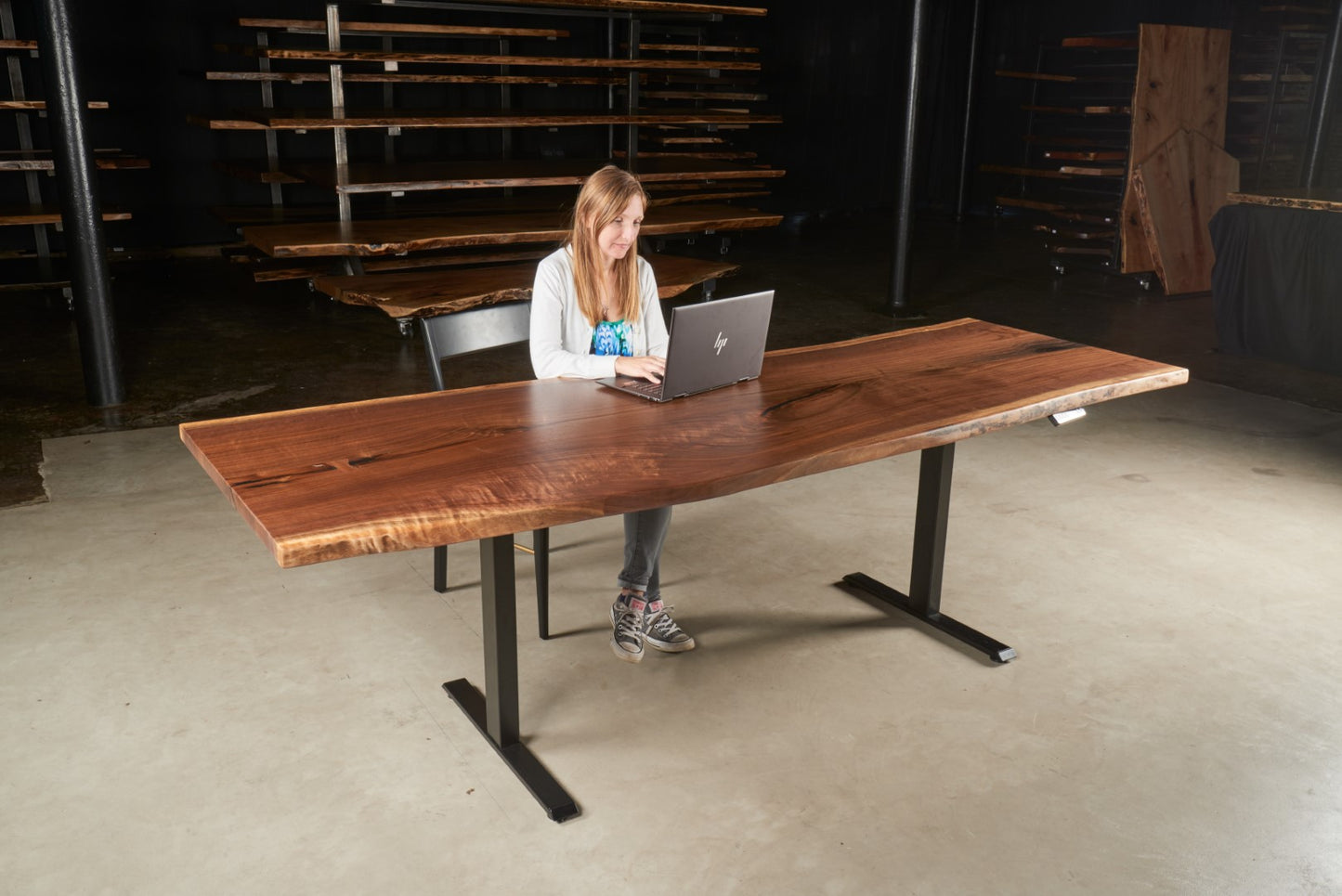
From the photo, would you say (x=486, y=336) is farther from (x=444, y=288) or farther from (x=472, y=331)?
(x=444, y=288)

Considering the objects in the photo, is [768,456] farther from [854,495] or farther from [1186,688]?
[854,495]

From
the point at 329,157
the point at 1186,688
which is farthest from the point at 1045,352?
the point at 329,157

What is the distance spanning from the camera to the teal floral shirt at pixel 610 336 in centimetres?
279

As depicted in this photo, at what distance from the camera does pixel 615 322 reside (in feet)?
9.18

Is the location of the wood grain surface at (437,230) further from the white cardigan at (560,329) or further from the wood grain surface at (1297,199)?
the white cardigan at (560,329)

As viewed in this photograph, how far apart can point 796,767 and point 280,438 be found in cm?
127

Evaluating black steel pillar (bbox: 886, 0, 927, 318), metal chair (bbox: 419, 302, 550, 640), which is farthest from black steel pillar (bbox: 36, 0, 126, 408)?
black steel pillar (bbox: 886, 0, 927, 318)

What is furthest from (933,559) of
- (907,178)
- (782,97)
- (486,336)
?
(782,97)

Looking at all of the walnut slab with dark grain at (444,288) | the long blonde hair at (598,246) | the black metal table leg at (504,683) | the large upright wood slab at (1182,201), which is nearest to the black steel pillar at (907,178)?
the walnut slab with dark grain at (444,288)

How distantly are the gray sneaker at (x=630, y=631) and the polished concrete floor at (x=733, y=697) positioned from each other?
0.04 metres

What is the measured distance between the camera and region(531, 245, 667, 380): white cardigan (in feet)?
8.70

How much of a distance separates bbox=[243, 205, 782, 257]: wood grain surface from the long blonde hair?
10.8ft

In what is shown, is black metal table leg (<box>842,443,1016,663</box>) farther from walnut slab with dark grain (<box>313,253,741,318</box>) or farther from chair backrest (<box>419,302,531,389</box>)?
walnut slab with dark grain (<box>313,253,741,318</box>)

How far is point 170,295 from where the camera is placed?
7.22m
